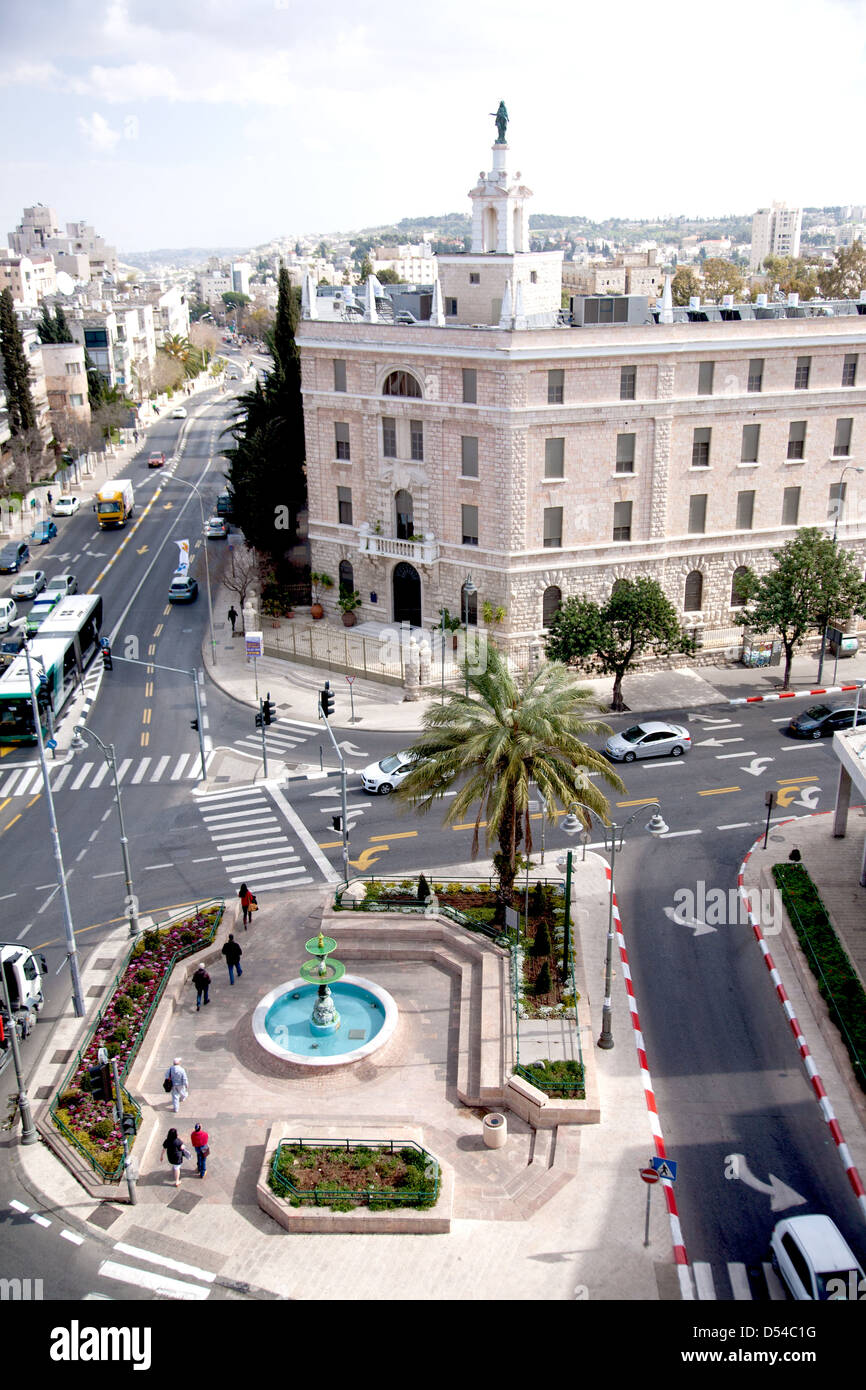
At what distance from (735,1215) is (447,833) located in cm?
2000

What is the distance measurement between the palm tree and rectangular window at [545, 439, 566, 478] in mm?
24012

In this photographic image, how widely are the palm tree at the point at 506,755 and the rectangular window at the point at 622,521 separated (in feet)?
84.0

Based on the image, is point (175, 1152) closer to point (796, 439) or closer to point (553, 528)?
point (553, 528)

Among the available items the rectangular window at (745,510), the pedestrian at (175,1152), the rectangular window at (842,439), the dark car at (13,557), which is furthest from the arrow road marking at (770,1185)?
the dark car at (13,557)

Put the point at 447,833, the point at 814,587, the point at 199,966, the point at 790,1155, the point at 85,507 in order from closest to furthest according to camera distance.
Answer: the point at 790,1155
the point at 199,966
the point at 447,833
the point at 814,587
the point at 85,507

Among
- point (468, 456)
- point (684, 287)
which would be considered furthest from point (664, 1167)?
point (684, 287)

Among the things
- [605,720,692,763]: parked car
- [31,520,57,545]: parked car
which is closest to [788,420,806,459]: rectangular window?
[605,720,692,763]: parked car

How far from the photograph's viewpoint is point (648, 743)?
48.8 m

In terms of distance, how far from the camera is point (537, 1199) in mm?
25609

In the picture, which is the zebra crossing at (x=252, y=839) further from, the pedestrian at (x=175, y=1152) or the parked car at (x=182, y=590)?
the parked car at (x=182, y=590)

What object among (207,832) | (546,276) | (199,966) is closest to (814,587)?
(546,276)
